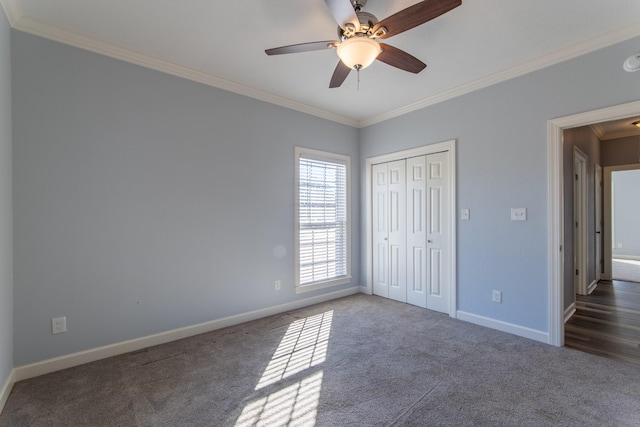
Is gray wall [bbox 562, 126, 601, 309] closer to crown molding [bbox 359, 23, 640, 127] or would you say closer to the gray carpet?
crown molding [bbox 359, 23, 640, 127]

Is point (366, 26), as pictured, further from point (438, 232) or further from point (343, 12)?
point (438, 232)

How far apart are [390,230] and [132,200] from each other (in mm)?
3227

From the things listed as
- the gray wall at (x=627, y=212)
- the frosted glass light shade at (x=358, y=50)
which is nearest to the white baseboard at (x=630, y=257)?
the gray wall at (x=627, y=212)

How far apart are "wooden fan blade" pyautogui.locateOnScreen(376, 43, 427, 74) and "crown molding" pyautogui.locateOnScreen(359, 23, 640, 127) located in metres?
1.36

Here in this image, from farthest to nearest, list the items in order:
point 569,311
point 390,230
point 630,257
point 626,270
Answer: point 630,257 → point 626,270 → point 390,230 → point 569,311

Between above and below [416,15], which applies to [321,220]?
below

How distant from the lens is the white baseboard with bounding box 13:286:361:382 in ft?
7.54

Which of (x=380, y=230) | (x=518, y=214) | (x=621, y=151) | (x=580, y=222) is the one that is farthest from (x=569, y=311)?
(x=621, y=151)

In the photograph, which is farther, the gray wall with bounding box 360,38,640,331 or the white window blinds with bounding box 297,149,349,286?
the white window blinds with bounding box 297,149,349,286

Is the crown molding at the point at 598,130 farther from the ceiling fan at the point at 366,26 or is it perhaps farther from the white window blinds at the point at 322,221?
the ceiling fan at the point at 366,26

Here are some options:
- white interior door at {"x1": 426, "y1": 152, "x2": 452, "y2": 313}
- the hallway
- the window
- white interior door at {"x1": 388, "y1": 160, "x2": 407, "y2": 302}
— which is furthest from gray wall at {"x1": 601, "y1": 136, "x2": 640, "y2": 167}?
the window

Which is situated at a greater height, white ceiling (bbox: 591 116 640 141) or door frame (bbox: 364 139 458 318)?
white ceiling (bbox: 591 116 640 141)

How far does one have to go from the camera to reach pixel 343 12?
5.72 feet

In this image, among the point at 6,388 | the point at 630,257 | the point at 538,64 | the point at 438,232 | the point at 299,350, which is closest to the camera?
the point at 6,388
